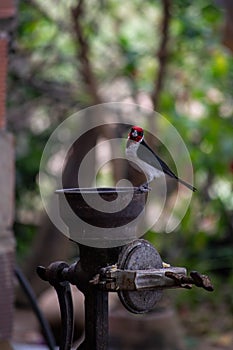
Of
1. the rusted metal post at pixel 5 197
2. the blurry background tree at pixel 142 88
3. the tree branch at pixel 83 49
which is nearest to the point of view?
the rusted metal post at pixel 5 197

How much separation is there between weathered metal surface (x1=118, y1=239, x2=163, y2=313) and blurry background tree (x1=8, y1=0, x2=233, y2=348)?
124 inches

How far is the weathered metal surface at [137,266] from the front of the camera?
4.68 feet

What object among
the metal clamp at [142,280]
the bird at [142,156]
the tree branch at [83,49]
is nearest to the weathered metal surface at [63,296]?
the metal clamp at [142,280]

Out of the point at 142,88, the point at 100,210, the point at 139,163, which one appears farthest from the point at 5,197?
the point at 142,88

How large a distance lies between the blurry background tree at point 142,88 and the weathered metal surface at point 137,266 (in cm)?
314

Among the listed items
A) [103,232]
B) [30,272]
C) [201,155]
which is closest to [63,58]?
[201,155]

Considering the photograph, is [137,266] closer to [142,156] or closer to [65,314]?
[65,314]

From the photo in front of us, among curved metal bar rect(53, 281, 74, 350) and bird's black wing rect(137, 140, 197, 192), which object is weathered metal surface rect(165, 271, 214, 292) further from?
bird's black wing rect(137, 140, 197, 192)

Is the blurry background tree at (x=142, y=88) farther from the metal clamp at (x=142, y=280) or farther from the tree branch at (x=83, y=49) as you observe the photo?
the metal clamp at (x=142, y=280)

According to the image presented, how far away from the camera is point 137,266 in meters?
→ 1.45

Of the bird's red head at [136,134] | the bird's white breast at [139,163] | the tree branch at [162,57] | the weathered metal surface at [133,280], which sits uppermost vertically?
the tree branch at [162,57]

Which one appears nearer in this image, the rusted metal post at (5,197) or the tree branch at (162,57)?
the rusted metal post at (5,197)

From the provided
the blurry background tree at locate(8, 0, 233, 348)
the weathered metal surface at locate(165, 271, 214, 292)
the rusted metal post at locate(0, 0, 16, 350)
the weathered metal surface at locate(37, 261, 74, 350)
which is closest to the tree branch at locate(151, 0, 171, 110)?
the blurry background tree at locate(8, 0, 233, 348)

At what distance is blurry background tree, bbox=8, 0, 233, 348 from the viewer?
4969 mm
